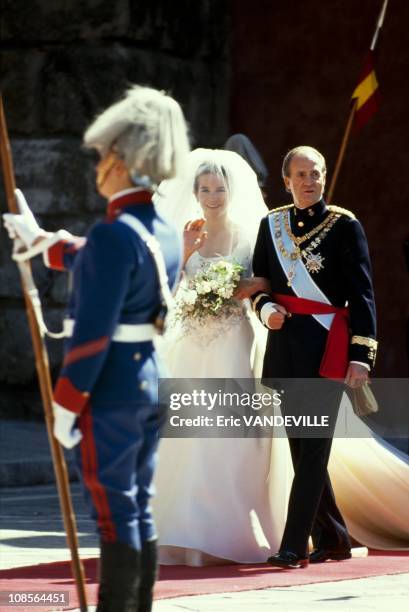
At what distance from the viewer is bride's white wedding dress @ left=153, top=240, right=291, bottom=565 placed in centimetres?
754

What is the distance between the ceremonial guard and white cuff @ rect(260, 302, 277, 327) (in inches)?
91.2

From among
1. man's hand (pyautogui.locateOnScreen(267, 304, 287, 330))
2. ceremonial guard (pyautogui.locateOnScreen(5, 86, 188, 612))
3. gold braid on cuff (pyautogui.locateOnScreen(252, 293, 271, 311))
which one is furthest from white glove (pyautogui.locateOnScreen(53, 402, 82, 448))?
gold braid on cuff (pyautogui.locateOnScreen(252, 293, 271, 311))

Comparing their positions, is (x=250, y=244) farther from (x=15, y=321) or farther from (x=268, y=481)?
(x=15, y=321)

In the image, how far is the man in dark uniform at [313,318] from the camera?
7.29 metres

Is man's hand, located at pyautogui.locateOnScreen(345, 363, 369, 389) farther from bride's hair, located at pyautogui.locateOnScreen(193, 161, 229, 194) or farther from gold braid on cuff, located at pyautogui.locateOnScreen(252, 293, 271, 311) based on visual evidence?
bride's hair, located at pyautogui.locateOnScreen(193, 161, 229, 194)

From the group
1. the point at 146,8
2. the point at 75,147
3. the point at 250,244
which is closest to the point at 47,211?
the point at 75,147

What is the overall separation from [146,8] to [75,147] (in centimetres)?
118

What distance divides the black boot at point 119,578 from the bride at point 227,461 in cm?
247

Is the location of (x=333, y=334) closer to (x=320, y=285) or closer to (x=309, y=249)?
(x=320, y=285)

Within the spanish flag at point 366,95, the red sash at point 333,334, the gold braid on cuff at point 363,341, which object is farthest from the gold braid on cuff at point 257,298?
the spanish flag at point 366,95

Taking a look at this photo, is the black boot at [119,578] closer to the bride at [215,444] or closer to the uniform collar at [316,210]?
the bride at [215,444]

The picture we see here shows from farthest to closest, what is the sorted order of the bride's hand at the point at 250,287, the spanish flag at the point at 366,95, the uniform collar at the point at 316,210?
the spanish flag at the point at 366,95 < the bride's hand at the point at 250,287 < the uniform collar at the point at 316,210

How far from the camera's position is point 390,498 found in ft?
26.8

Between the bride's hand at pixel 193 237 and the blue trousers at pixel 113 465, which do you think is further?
the bride's hand at pixel 193 237
